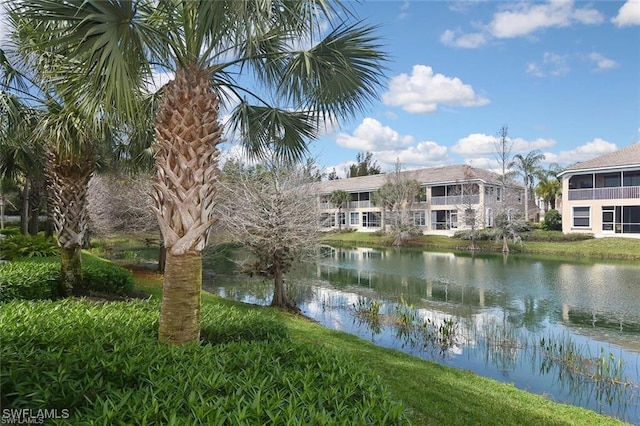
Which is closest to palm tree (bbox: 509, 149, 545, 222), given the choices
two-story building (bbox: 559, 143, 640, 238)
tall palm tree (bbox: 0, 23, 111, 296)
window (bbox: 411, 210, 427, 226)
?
two-story building (bbox: 559, 143, 640, 238)

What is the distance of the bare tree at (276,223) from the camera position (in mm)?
12531

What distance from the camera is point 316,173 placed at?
1641 centimetres

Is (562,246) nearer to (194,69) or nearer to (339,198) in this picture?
(339,198)

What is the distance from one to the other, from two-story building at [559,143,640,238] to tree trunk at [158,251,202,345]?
34.0 meters

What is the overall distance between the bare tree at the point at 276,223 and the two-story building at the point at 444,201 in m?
18.3

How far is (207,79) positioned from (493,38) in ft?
38.8

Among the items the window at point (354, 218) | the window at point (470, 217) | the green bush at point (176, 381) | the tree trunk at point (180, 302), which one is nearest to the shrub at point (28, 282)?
the green bush at point (176, 381)

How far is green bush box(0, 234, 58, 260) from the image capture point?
13.0 meters

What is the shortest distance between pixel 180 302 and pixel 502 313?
11.7 meters

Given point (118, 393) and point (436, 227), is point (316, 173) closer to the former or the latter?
point (118, 393)

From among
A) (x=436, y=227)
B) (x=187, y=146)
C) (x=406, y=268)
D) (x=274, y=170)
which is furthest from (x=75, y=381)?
(x=436, y=227)

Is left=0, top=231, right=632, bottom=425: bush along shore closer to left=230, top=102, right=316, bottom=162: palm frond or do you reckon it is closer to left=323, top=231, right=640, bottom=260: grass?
left=230, top=102, right=316, bottom=162: palm frond

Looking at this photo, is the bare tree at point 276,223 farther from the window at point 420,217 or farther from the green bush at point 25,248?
the window at point 420,217

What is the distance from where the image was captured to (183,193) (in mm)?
4746
